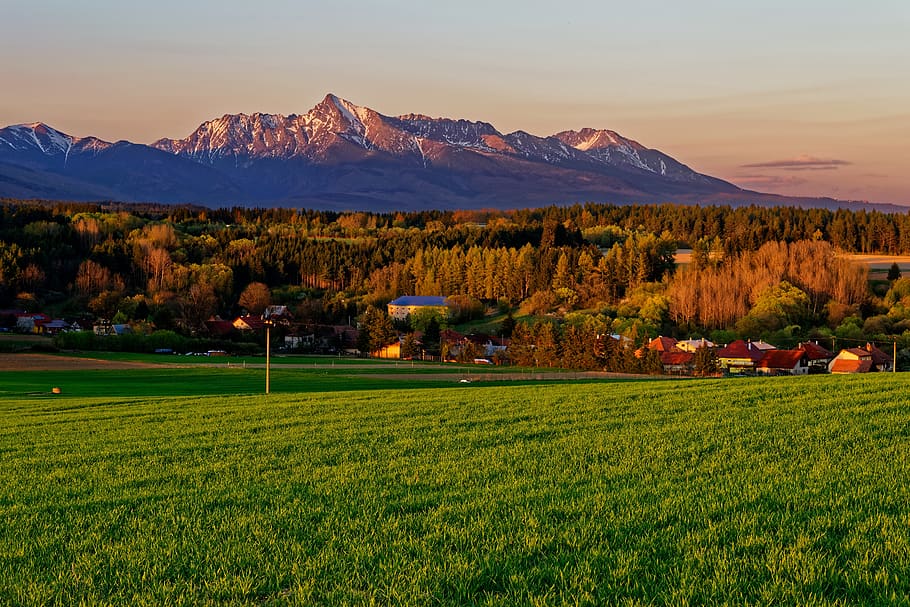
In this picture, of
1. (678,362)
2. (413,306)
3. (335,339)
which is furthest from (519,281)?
(678,362)

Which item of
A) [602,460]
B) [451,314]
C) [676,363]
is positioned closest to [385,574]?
[602,460]

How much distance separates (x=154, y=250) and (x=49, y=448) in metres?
171

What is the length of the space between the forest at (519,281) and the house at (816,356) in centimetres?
780

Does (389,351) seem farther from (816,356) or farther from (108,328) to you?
(816,356)

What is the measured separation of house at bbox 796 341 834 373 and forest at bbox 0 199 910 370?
307 inches

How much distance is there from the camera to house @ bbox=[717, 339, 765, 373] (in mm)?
92188

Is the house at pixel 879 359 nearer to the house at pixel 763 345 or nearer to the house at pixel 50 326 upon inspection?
the house at pixel 763 345

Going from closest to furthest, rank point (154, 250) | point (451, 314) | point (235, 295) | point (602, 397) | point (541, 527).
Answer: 1. point (541, 527)
2. point (602, 397)
3. point (451, 314)
4. point (235, 295)
5. point (154, 250)

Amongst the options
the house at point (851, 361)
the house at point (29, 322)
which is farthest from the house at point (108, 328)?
the house at point (851, 361)

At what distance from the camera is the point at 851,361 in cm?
9062

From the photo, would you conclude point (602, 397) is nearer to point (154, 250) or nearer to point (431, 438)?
point (431, 438)

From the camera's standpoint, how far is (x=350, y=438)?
1758 centimetres

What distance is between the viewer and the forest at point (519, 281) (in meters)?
115

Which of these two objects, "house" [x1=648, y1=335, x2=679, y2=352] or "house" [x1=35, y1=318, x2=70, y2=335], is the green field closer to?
"house" [x1=648, y1=335, x2=679, y2=352]
